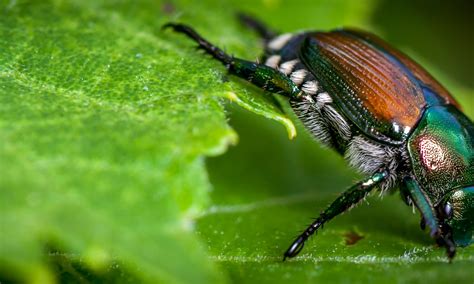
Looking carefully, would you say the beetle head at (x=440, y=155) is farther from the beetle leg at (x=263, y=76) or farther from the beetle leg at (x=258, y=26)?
the beetle leg at (x=258, y=26)

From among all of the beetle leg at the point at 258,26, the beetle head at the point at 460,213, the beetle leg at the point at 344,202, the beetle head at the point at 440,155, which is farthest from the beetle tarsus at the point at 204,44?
the beetle head at the point at 460,213

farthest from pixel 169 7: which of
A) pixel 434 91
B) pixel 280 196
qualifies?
pixel 434 91

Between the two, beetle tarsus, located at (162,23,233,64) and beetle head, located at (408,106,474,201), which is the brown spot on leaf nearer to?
beetle head, located at (408,106,474,201)

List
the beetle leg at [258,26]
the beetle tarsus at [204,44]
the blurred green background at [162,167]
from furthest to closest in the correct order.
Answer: the beetle leg at [258,26], the beetle tarsus at [204,44], the blurred green background at [162,167]

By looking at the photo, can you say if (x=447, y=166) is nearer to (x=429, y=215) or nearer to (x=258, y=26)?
(x=429, y=215)

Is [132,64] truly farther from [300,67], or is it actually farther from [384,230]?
[384,230]
